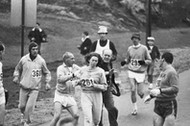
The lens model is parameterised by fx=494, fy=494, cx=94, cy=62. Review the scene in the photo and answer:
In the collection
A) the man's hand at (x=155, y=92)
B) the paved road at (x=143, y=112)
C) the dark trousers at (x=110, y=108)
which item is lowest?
the paved road at (x=143, y=112)

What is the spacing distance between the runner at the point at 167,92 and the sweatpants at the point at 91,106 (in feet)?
4.08

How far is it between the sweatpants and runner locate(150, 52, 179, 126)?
4.08ft

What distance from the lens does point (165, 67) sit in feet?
27.3

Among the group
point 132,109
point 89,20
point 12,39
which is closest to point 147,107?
point 132,109

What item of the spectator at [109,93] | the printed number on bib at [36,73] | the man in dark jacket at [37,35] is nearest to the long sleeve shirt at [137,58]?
the spectator at [109,93]

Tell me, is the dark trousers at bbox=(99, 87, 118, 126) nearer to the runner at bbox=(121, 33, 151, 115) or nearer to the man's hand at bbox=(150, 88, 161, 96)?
the man's hand at bbox=(150, 88, 161, 96)

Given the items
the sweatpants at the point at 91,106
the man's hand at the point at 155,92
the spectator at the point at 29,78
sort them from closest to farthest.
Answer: the man's hand at the point at 155,92
the sweatpants at the point at 91,106
the spectator at the point at 29,78

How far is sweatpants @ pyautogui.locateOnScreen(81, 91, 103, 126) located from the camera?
9.11 meters

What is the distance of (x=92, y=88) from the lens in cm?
918

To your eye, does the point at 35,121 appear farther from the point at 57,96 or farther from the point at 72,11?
the point at 72,11

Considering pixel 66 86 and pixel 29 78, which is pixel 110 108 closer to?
pixel 66 86

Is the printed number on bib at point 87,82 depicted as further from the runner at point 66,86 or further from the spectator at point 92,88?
the runner at point 66,86

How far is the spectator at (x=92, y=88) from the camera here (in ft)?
29.9

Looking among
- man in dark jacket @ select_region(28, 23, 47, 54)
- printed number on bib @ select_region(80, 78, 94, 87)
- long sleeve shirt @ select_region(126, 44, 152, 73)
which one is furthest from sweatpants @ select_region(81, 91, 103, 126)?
man in dark jacket @ select_region(28, 23, 47, 54)
